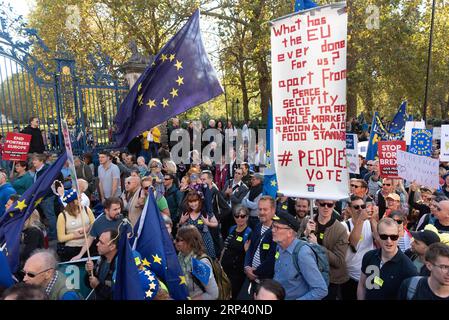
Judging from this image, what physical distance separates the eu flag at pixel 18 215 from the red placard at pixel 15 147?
12.9ft

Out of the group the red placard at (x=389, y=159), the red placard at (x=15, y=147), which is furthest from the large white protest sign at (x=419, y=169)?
the red placard at (x=15, y=147)

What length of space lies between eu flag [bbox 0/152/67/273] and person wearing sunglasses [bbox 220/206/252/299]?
2038 millimetres

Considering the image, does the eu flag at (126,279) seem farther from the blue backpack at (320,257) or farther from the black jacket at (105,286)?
the blue backpack at (320,257)

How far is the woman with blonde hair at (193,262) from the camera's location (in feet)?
12.0

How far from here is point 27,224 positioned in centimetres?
489

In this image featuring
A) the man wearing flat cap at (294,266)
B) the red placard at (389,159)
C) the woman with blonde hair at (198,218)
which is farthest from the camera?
the red placard at (389,159)

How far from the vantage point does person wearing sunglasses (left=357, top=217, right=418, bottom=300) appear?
338cm

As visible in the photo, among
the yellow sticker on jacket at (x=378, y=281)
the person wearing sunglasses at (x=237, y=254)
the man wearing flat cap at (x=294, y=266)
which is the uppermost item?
the man wearing flat cap at (x=294, y=266)

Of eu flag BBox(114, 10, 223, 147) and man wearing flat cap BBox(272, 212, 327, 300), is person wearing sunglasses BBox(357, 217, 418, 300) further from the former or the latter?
eu flag BBox(114, 10, 223, 147)

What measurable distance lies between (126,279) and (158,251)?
75 centimetres

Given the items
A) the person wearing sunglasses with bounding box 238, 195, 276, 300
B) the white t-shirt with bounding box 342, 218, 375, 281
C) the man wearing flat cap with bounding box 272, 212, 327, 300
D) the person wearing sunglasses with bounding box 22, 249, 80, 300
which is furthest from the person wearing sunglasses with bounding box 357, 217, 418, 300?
the person wearing sunglasses with bounding box 22, 249, 80, 300
